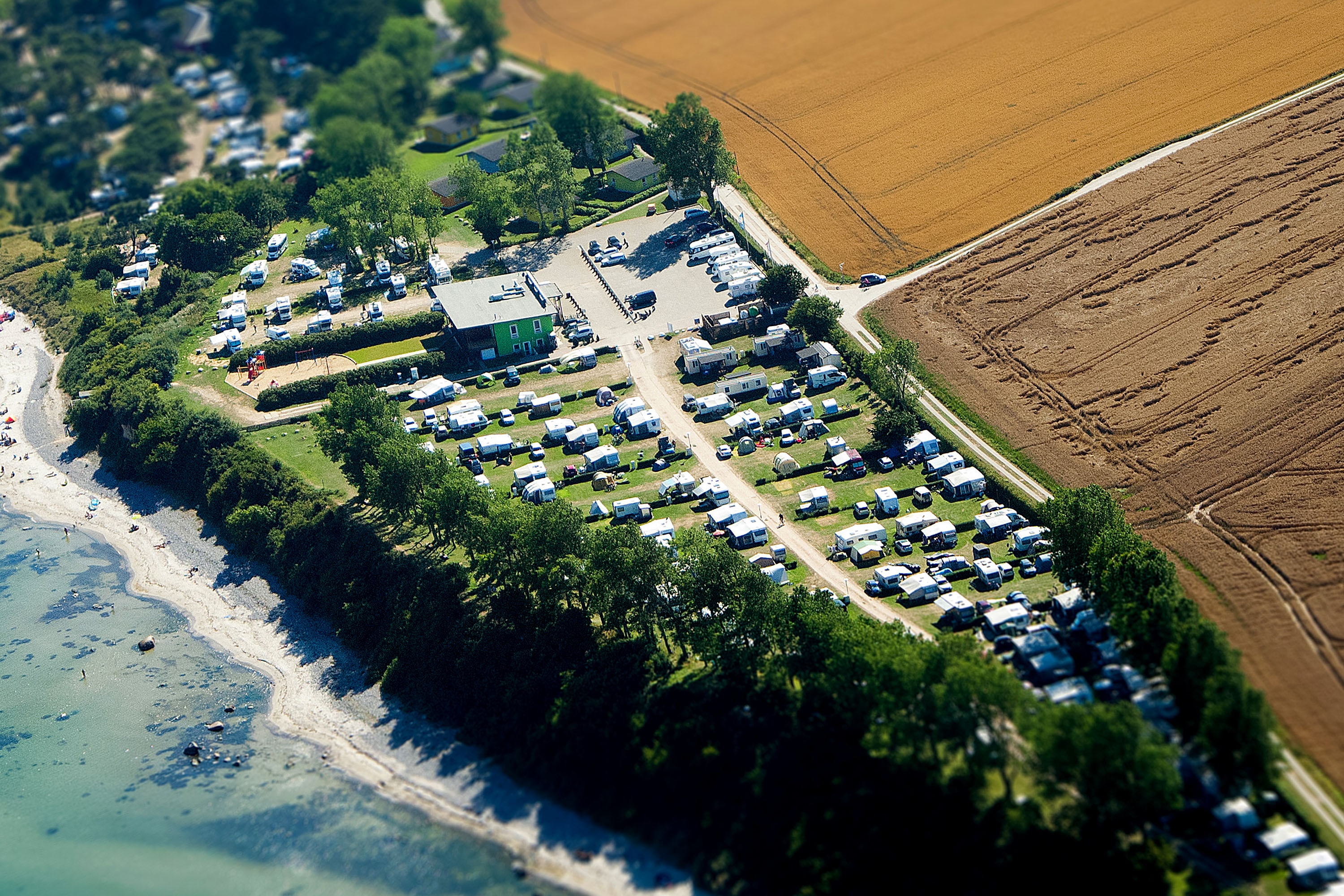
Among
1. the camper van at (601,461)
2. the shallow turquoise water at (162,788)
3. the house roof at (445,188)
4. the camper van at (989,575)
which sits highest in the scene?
the house roof at (445,188)

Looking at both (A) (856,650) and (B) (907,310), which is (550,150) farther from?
(A) (856,650)

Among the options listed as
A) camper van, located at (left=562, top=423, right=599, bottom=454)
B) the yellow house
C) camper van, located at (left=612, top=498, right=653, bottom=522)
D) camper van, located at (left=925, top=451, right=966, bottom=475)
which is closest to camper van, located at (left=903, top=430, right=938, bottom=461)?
camper van, located at (left=925, top=451, right=966, bottom=475)

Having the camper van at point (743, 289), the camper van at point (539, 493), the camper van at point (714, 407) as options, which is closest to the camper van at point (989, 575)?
the camper van at point (714, 407)

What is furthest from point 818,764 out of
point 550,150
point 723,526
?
point 550,150

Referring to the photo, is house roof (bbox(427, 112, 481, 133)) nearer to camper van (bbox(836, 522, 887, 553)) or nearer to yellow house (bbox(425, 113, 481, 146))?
yellow house (bbox(425, 113, 481, 146))

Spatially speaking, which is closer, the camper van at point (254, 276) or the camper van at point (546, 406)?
the camper van at point (546, 406)

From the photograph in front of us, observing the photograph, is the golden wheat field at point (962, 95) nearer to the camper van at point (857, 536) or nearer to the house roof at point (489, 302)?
the house roof at point (489, 302)
